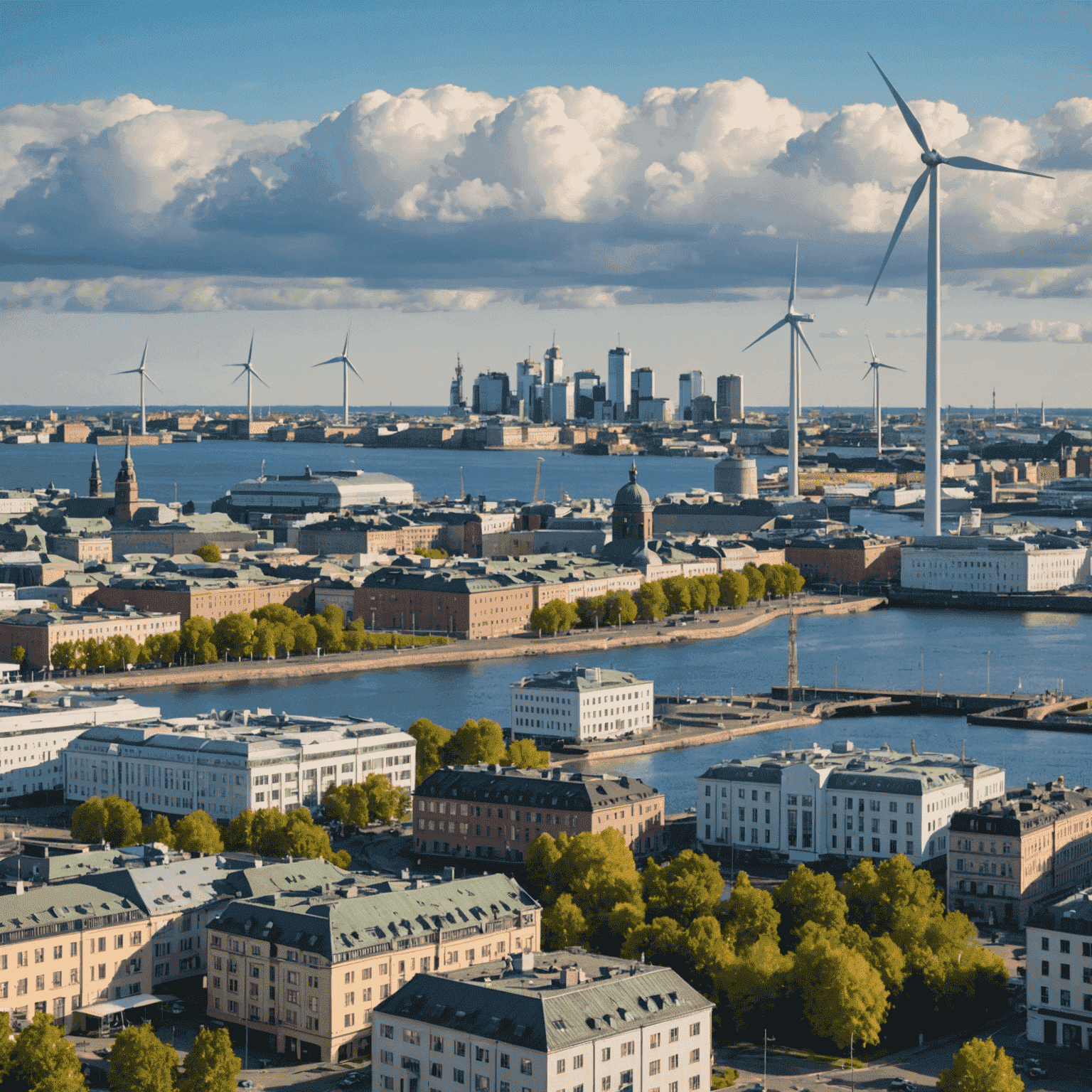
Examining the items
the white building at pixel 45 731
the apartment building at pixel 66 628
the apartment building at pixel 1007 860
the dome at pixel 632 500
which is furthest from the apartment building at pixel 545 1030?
the dome at pixel 632 500

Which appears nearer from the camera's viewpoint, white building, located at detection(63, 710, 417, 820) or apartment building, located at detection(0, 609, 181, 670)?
white building, located at detection(63, 710, 417, 820)

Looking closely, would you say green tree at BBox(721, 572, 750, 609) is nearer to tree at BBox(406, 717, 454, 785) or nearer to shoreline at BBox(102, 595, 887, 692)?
shoreline at BBox(102, 595, 887, 692)

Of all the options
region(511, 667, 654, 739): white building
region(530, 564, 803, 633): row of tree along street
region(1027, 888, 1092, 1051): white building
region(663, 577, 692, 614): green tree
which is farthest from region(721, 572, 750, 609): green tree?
region(1027, 888, 1092, 1051): white building

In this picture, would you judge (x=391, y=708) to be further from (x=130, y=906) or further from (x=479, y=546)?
(x=479, y=546)

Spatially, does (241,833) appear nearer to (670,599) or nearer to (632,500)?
(670,599)

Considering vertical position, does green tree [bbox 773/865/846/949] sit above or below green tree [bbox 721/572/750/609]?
above

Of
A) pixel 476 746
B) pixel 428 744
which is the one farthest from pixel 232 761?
pixel 476 746

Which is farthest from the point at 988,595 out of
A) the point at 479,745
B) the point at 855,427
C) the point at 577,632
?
the point at 855,427
